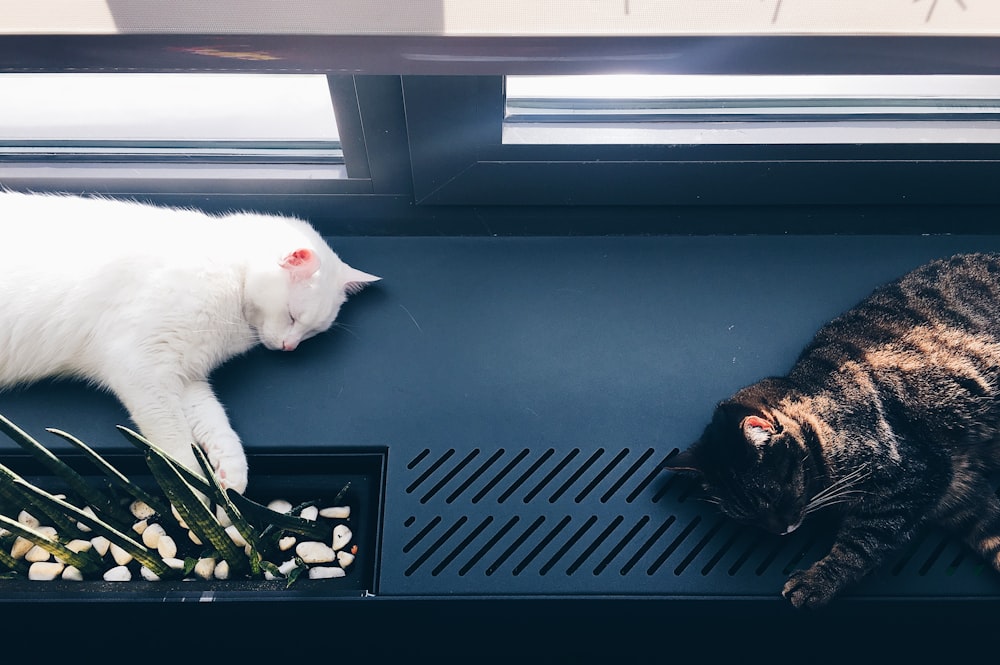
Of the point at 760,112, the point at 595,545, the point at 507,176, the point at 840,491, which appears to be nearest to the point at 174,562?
the point at 595,545

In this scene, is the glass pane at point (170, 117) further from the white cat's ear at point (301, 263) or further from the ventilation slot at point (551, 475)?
the ventilation slot at point (551, 475)

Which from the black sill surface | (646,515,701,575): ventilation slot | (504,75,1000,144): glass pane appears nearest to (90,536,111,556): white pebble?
the black sill surface

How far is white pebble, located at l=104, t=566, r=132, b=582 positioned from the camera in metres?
0.94

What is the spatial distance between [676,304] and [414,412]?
460 mm

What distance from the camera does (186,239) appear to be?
3.56 feet

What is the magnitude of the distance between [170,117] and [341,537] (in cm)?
75

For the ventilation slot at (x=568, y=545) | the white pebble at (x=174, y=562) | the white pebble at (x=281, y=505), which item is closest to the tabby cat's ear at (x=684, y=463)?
the ventilation slot at (x=568, y=545)

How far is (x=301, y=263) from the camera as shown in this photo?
1.06 m

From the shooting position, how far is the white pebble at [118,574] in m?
0.94

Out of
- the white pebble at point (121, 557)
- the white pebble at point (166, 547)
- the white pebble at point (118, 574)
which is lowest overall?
the white pebble at point (118, 574)

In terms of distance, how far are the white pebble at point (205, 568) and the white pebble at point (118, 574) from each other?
0.09m

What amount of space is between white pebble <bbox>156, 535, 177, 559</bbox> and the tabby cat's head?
669 mm

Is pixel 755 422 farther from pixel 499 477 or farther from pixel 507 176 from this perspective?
pixel 507 176

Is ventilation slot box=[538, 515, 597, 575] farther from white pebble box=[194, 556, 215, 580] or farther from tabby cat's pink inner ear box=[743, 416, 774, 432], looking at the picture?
white pebble box=[194, 556, 215, 580]
